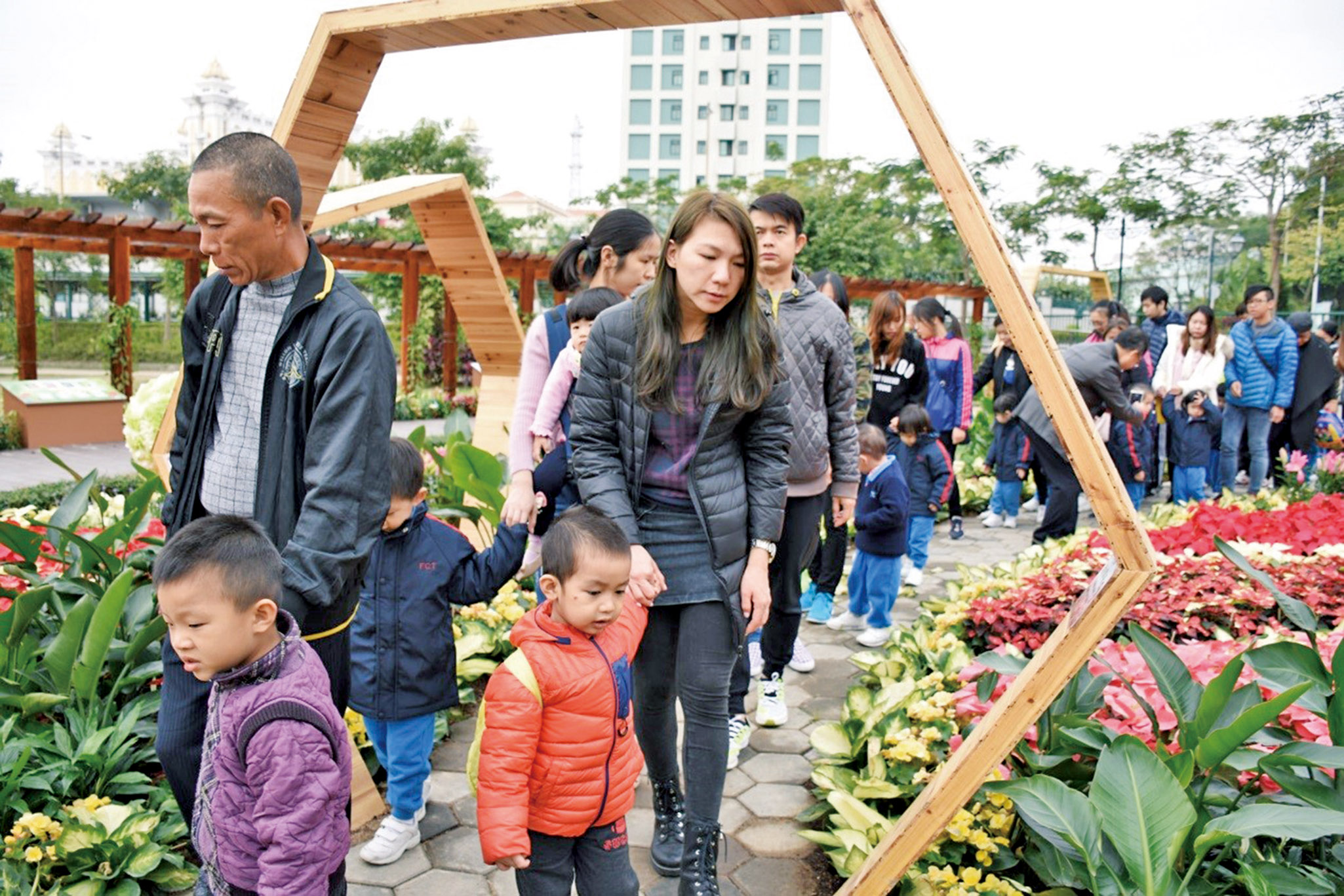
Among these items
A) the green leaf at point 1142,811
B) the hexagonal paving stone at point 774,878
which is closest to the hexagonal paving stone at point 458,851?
the hexagonal paving stone at point 774,878

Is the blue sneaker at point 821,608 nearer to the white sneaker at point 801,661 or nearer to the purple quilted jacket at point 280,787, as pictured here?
the white sneaker at point 801,661

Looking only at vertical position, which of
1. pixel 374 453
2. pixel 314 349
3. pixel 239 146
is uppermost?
pixel 239 146

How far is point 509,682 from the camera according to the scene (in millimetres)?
2045

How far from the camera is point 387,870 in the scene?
2707 millimetres

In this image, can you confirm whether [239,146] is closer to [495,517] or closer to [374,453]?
[374,453]

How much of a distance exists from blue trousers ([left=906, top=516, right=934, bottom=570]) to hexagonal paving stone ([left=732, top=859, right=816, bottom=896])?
3.45 metres

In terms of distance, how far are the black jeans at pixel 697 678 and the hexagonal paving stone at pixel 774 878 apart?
348 millimetres

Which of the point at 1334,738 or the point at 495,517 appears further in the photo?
the point at 495,517

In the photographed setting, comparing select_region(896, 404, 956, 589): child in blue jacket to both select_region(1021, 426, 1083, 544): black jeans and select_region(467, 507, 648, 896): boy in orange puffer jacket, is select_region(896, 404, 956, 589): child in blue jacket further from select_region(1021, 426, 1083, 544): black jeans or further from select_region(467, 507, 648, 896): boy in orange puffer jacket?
select_region(467, 507, 648, 896): boy in orange puffer jacket

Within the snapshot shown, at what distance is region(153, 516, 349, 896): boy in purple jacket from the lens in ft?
5.56

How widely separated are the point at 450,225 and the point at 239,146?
14.1 feet

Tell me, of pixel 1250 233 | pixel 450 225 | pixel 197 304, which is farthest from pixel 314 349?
pixel 1250 233

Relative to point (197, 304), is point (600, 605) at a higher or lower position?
lower

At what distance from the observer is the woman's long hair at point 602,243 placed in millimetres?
3279
